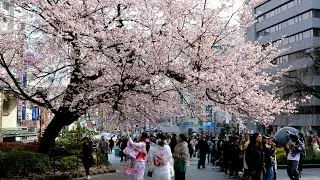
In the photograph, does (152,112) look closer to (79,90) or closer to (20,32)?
(79,90)

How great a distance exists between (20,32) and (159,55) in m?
5.17

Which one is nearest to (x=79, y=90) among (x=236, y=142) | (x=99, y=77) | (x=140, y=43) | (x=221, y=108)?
(x=99, y=77)

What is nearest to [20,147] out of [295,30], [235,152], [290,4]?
[235,152]

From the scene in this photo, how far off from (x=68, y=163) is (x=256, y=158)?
9.05 metres

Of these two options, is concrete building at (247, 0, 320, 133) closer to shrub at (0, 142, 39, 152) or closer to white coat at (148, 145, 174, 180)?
shrub at (0, 142, 39, 152)

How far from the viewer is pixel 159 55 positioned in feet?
47.1

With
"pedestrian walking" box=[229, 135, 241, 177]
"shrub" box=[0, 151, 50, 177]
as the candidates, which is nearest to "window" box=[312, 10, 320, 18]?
"pedestrian walking" box=[229, 135, 241, 177]

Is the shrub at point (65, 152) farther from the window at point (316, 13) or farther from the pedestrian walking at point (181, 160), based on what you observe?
the window at point (316, 13)

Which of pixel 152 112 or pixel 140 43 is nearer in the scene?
pixel 140 43

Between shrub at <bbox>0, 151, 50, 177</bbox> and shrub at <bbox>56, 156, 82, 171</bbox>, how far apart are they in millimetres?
1340

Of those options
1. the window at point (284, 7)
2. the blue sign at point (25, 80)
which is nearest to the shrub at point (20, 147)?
the blue sign at point (25, 80)

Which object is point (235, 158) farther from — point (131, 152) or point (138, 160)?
point (131, 152)

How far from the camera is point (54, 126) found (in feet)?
57.6

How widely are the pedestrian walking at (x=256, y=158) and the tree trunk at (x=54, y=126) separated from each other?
7657 mm
